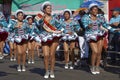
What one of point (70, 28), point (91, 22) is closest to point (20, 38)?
point (70, 28)

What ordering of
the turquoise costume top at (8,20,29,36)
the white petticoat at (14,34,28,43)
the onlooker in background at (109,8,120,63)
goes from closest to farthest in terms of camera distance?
the white petticoat at (14,34,28,43) → the turquoise costume top at (8,20,29,36) → the onlooker in background at (109,8,120,63)

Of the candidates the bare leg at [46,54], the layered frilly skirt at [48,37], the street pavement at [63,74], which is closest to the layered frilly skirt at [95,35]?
the street pavement at [63,74]

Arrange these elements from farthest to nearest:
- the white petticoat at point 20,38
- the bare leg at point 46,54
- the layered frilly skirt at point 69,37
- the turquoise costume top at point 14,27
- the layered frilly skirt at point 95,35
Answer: the layered frilly skirt at point 69,37, the turquoise costume top at point 14,27, the white petticoat at point 20,38, the layered frilly skirt at point 95,35, the bare leg at point 46,54

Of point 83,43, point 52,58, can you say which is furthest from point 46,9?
point 83,43

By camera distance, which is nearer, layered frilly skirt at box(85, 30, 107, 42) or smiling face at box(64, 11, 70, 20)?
layered frilly skirt at box(85, 30, 107, 42)

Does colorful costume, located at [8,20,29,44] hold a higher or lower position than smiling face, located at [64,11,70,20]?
lower

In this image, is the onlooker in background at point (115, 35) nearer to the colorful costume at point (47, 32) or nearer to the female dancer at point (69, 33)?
the female dancer at point (69, 33)

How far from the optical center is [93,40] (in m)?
12.2

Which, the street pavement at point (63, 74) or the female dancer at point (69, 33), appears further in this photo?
the female dancer at point (69, 33)

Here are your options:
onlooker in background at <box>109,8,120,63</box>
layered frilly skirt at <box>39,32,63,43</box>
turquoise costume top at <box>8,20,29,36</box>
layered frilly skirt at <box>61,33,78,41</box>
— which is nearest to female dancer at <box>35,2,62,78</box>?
layered frilly skirt at <box>39,32,63,43</box>

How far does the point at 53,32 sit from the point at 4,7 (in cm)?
1571

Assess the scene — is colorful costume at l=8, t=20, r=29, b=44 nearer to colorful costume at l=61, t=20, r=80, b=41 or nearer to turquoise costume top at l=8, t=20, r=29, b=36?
turquoise costume top at l=8, t=20, r=29, b=36

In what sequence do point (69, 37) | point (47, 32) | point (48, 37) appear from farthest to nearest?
1. point (69, 37)
2. point (47, 32)
3. point (48, 37)

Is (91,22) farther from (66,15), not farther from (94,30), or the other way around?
(66,15)
